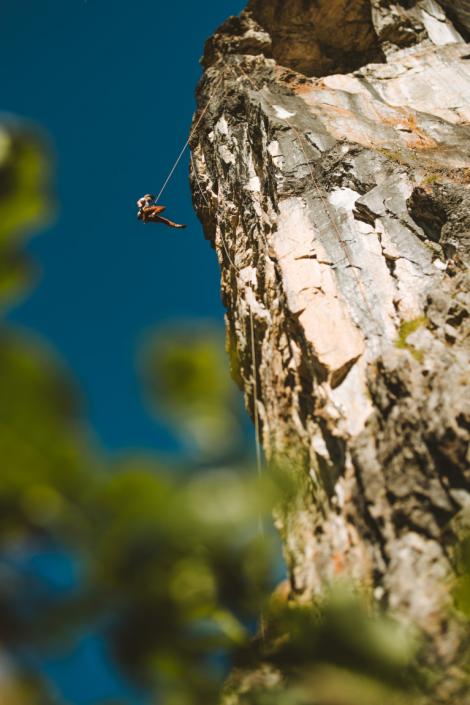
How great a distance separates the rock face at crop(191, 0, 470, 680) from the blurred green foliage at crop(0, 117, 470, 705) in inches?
8.1

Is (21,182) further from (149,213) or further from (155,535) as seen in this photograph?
(149,213)

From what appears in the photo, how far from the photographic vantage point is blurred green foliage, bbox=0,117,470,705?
2.03ft

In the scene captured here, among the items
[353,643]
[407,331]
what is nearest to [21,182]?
[353,643]

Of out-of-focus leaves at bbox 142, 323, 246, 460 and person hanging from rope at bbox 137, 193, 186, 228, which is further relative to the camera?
person hanging from rope at bbox 137, 193, 186, 228

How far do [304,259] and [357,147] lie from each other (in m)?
3.51

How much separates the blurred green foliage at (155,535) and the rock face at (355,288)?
21 cm

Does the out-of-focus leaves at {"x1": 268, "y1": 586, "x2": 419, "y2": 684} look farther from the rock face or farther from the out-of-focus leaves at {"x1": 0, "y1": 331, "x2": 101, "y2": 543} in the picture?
the out-of-focus leaves at {"x1": 0, "y1": 331, "x2": 101, "y2": 543}

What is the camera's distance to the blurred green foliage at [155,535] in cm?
62

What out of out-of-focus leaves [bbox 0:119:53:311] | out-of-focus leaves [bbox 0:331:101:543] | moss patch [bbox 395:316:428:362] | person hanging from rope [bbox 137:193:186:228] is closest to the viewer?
out-of-focus leaves [bbox 0:331:101:543]

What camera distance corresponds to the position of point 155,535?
77 cm

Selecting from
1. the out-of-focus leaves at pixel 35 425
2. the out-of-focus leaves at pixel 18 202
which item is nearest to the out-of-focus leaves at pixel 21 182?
the out-of-focus leaves at pixel 18 202

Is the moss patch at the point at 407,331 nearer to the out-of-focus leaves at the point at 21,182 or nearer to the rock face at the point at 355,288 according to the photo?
the rock face at the point at 355,288

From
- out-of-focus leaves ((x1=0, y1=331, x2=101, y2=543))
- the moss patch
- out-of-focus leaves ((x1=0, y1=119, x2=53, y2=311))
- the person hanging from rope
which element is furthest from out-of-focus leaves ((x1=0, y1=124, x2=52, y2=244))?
the person hanging from rope

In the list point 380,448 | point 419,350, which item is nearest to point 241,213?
point 419,350
